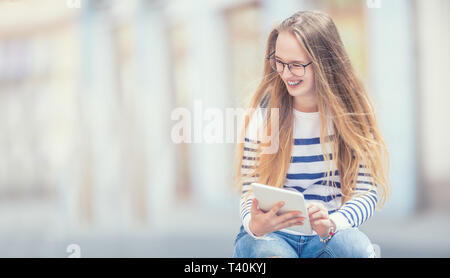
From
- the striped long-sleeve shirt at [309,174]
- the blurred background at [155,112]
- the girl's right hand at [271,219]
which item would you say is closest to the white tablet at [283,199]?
the girl's right hand at [271,219]

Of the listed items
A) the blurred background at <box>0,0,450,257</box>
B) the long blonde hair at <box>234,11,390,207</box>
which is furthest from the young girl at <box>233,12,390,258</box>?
the blurred background at <box>0,0,450,257</box>

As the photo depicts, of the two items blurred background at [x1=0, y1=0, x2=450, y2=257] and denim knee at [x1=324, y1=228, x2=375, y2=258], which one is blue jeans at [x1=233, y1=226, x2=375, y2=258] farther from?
blurred background at [x1=0, y1=0, x2=450, y2=257]

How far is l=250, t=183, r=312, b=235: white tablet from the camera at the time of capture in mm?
1476

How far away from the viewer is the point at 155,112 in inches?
117

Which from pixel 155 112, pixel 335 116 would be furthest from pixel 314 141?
pixel 155 112

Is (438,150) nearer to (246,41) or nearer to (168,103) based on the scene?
(246,41)

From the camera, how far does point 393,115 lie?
9.45 feet

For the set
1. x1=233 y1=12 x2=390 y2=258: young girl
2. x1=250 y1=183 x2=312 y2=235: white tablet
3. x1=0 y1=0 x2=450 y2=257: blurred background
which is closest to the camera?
x1=250 y1=183 x2=312 y2=235: white tablet

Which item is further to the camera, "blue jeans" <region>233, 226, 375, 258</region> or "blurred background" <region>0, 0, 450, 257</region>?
"blurred background" <region>0, 0, 450, 257</region>

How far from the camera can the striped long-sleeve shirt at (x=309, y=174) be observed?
1660mm

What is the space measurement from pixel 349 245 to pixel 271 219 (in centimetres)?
26

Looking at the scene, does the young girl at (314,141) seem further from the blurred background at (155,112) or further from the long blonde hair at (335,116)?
the blurred background at (155,112)

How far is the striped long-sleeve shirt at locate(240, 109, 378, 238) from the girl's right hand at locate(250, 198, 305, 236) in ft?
0.19

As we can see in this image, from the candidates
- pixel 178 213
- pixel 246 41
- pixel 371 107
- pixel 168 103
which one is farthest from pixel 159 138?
pixel 371 107
